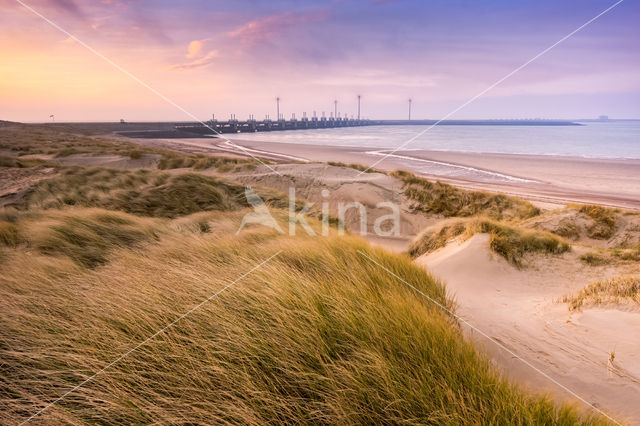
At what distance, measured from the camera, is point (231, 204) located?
11281 millimetres

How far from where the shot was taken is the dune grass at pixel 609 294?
4461 mm

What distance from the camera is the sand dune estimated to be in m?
2.90

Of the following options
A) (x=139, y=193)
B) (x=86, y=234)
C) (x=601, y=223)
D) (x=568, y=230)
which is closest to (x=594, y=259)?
(x=568, y=230)

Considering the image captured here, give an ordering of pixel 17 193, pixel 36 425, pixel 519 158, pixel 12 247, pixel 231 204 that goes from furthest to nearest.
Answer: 1. pixel 519 158
2. pixel 231 204
3. pixel 17 193
4. pixel 12 247
5. pixel 36 425

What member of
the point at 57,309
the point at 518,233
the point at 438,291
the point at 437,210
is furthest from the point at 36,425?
the point at 437,210

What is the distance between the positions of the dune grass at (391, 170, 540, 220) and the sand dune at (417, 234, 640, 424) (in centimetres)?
620

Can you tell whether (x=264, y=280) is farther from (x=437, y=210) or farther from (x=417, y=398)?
(x=437, y=210)

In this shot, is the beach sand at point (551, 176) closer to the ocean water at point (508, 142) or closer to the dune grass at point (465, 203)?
the dune grass at point (465, 203)

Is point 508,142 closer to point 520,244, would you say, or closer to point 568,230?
point 568,230

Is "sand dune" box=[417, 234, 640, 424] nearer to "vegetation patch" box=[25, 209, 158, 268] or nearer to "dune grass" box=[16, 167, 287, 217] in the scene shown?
"vegetation patch" box=[25, 209, 158, 268]

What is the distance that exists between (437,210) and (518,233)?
6007 mm

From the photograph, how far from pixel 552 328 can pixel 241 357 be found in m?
3.84

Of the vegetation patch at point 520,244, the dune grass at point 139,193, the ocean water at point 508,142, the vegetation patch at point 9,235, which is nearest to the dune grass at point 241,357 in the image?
the vegetation patch at point 9,235

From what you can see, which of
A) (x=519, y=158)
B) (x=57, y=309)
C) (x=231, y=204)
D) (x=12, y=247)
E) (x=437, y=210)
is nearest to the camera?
(x=57, y=309)
